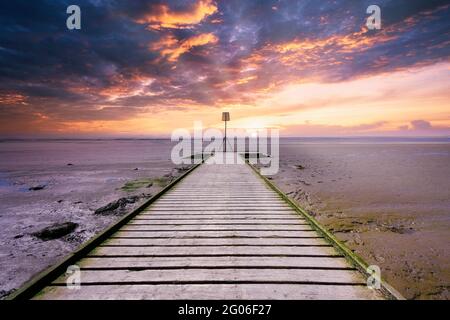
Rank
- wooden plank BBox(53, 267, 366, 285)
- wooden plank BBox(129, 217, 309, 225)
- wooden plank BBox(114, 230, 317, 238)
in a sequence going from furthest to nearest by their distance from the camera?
wooden plank BBox(129, 217, 309, 225) < wooden plank BBox(114, 230, 317, 238) < wooden plank BBox(53, 267, 366, 285)

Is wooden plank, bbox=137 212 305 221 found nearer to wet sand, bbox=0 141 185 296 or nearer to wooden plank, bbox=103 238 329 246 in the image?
wooden plank, bbox=103 238 329 246

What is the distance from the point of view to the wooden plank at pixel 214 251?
3.90 metres

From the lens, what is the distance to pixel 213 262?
3648 millimetres

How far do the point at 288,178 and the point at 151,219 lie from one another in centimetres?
1169

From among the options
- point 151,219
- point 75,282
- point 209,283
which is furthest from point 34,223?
point 209,283

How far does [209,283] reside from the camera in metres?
3.14

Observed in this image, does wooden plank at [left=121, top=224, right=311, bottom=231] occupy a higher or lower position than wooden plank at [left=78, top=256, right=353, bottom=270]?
higher

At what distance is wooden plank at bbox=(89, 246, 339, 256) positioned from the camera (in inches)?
154

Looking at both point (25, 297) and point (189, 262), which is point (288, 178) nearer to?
point (189, 262)

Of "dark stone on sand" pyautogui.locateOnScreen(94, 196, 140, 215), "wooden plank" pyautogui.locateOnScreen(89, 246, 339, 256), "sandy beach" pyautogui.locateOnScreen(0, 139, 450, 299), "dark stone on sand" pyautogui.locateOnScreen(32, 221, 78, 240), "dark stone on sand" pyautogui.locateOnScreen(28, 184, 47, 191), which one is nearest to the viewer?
"wooden plank" pyautogui.locateOnScreen(89, 246, 339, 256)

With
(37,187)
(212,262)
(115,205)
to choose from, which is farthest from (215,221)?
(37,187)

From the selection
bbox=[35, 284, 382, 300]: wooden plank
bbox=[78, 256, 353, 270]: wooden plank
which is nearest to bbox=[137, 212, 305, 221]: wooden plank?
bbox=[78, 256, 353, 270]: wooden plank

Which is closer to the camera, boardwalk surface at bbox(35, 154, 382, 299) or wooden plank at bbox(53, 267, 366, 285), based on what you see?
boardwalk surface at bbox(35, 154, 382, 299)

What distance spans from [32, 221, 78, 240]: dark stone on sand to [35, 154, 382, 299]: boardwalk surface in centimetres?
320
